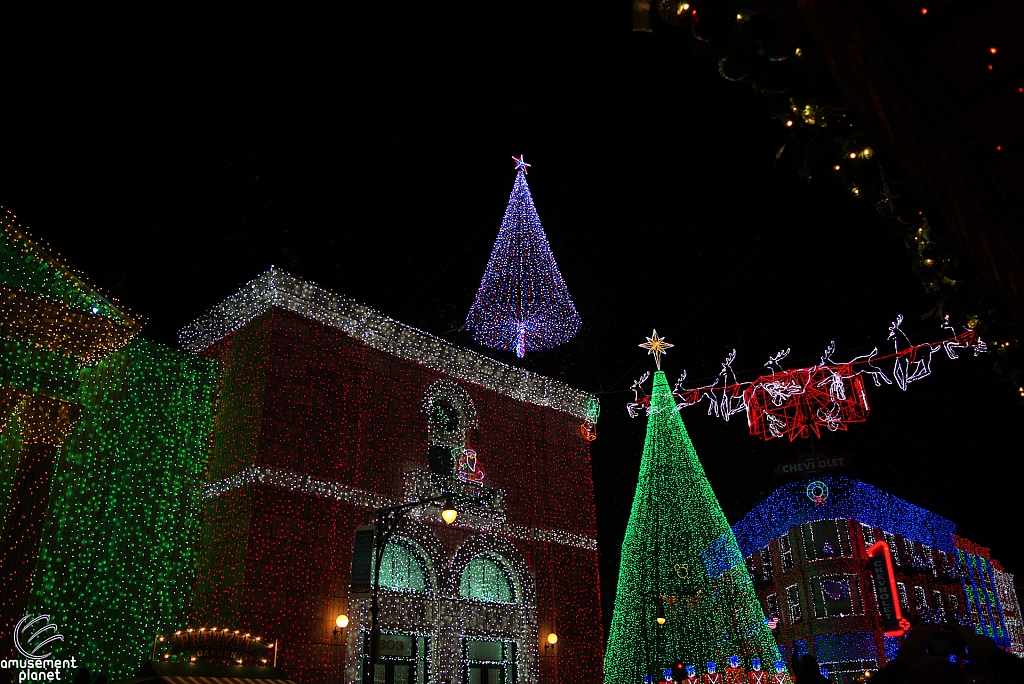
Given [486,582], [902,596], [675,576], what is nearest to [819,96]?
[675,576]

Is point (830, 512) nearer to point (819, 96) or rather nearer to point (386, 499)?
point (386, 499)

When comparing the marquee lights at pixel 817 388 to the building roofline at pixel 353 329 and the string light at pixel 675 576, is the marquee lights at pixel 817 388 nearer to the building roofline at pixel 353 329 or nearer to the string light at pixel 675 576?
the string light at pixel 675 576

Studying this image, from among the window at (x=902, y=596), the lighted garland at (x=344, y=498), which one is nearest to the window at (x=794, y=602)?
the window at (x=902, y=596)

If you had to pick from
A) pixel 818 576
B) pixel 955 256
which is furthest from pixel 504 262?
pixel 818 576

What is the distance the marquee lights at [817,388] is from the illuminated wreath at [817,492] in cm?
2029

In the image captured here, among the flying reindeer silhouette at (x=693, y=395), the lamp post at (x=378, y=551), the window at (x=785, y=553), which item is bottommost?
the lamp post at (x=378, y=551)

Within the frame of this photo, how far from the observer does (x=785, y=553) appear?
131ft

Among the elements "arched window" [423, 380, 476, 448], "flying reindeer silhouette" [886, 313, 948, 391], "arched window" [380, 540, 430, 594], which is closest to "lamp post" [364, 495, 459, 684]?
"arched window" [380, 540, 430, 594]

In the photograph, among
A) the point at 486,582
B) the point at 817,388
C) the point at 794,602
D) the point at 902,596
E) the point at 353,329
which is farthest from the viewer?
the point at 794,602

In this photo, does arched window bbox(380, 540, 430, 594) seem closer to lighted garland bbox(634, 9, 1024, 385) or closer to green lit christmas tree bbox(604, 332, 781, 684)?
green lit christmas tree bbox(604, 332, 781, 684)

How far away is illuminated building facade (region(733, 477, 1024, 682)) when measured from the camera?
36.6 metres

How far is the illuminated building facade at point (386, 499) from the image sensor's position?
17500 mm

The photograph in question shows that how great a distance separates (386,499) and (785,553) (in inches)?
1083

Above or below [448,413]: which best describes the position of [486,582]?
below
